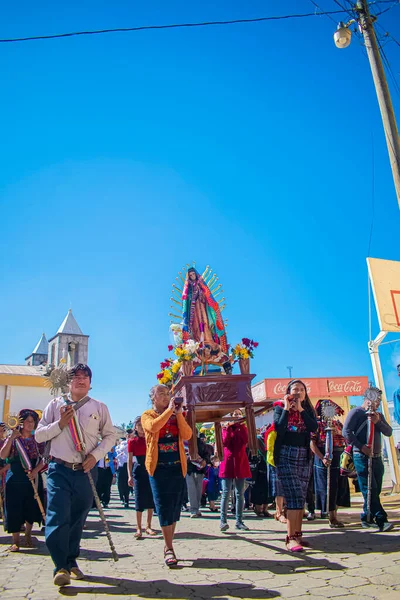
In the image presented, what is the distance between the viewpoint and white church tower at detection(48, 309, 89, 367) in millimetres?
63344

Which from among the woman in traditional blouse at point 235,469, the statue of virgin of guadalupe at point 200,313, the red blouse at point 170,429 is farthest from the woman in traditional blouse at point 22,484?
the statue of virgin of guadalupe at point 200,313

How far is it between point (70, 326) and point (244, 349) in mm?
61288

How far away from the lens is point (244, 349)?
27.2 ft

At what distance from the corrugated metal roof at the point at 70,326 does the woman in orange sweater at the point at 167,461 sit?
206 ft

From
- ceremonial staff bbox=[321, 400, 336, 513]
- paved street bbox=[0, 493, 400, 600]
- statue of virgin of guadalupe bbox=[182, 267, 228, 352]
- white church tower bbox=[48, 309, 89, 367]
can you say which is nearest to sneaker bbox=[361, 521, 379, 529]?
paved street bbox=[0, 493, 400, 600]

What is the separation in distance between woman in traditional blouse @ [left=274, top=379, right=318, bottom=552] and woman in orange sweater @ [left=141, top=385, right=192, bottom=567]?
115cm

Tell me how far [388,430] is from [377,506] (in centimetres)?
102

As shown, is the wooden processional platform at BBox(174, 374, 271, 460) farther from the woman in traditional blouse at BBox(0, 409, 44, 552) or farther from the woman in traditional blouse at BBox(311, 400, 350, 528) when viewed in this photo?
the woman in traditional blouse at BBox(0, 409, 44, 552)

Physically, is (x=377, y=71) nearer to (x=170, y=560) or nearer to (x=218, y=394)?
(x=218, y=394)

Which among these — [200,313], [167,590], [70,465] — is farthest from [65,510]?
[200,313]

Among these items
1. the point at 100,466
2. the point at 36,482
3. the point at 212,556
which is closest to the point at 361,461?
the point at 212,556

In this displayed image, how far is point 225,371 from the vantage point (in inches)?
351

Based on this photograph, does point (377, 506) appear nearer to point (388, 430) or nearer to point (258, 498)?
point (388, 430)

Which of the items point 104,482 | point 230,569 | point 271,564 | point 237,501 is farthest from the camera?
point 104,482
